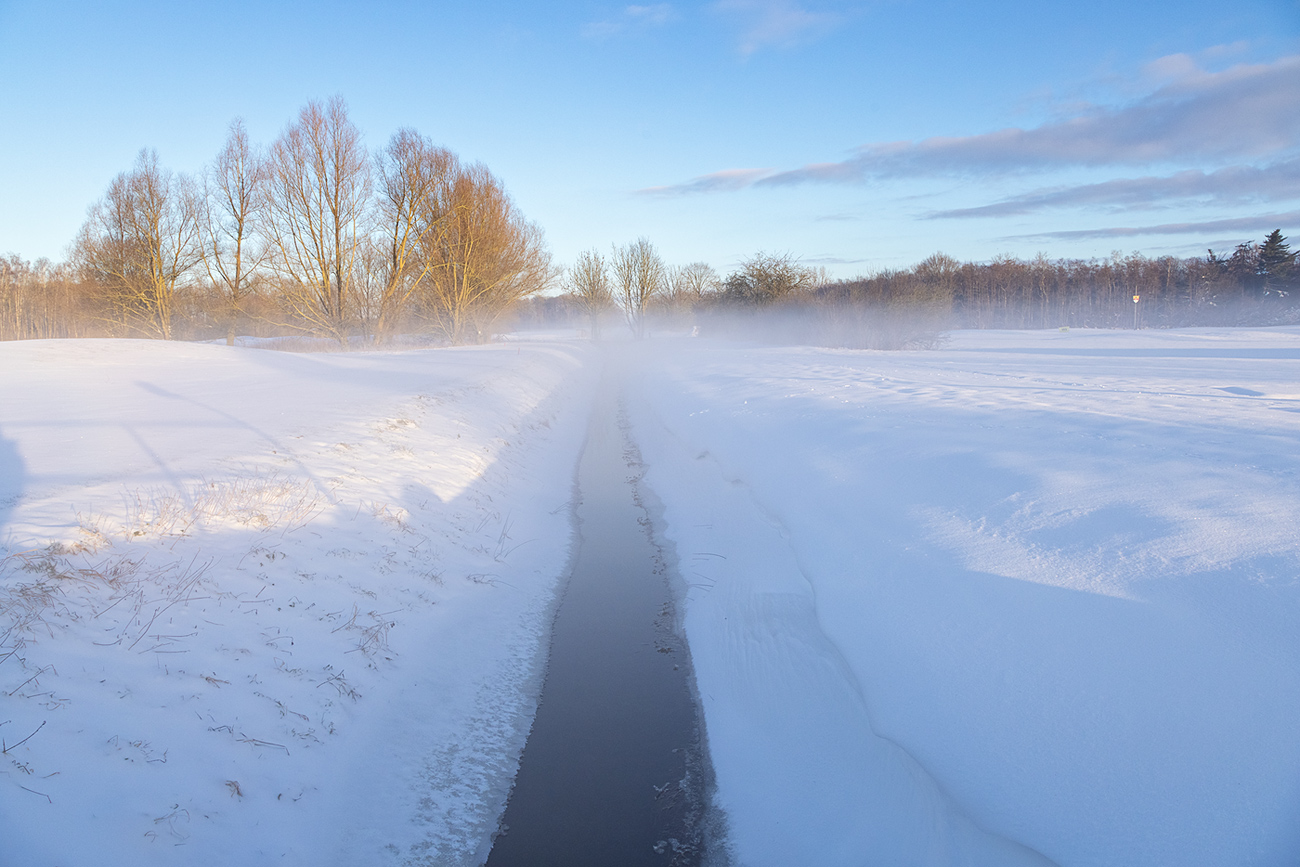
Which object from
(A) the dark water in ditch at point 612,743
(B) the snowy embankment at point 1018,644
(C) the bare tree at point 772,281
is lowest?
(A) the dark water in ditch at point 612,743

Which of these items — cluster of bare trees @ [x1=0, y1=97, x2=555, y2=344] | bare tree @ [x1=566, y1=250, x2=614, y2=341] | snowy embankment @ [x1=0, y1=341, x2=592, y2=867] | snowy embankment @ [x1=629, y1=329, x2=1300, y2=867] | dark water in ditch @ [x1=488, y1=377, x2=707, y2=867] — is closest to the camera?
snowy embankment @ [x1=629, y1=329, x2=1300, y2=867]

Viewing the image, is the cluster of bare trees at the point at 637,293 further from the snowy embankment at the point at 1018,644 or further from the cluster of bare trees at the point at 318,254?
→ the snowy embankment at the point at 1018,644

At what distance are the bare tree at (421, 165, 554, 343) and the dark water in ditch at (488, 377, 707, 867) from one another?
26.6m

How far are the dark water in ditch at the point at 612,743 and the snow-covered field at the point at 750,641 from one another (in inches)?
7.6

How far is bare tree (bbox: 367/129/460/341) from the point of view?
26.9 m

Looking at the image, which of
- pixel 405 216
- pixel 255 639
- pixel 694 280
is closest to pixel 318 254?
pixel 405 216

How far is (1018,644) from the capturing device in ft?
11.6

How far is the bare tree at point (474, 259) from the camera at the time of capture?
2923cm

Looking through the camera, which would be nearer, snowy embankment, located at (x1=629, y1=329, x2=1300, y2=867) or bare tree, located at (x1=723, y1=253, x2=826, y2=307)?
snowy embankment, located at (x1=629, y1=329, x2=1300, y2=867)

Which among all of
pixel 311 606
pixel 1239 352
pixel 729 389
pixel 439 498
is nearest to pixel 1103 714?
pixel 311 606

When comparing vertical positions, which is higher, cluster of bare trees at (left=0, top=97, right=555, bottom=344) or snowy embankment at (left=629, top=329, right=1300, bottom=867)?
cluster of bare trees at (left=0, top=97, right=555, bottom=344)

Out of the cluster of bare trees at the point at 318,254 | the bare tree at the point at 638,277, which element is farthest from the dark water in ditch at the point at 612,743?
the bare tree at the point at 638,277

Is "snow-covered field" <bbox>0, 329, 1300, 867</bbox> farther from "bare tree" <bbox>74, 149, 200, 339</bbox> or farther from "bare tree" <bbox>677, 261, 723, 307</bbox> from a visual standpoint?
"bare tree" <bbox>677, 261, 723, 307</bbox>

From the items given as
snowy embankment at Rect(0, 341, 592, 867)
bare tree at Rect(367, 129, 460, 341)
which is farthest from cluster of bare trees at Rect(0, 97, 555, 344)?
snowy embankment at Rect(0, 341, 592, 867)
